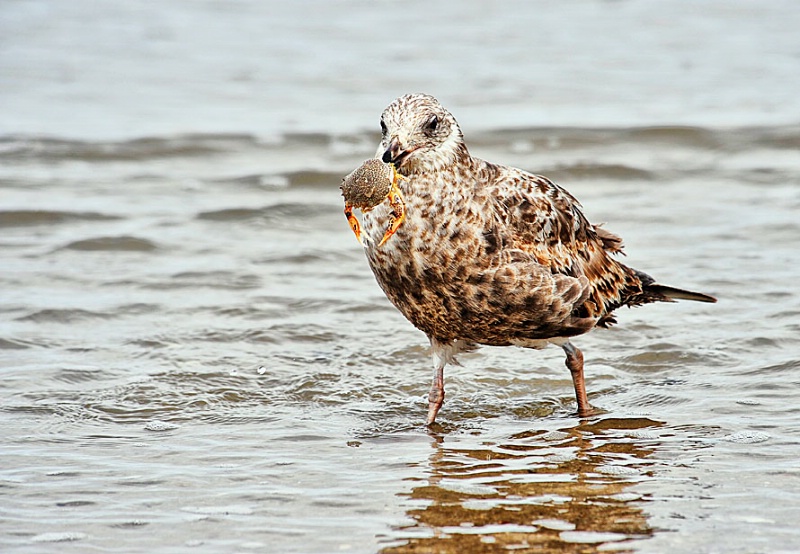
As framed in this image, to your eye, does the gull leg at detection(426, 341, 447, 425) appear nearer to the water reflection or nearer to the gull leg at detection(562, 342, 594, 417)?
the water reflection

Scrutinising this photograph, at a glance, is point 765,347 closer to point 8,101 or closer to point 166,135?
point 166,135

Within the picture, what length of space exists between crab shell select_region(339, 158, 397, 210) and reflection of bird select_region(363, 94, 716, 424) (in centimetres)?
9

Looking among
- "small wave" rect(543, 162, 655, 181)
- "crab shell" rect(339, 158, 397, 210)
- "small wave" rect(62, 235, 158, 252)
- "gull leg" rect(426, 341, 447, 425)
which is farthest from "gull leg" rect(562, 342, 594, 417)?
"small wave" rect(543, 162, 655, 181)

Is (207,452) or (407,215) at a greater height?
(407,215)

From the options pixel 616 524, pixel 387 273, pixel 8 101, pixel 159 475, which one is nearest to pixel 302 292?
pixel 387 273

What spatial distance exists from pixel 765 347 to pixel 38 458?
14.5ft

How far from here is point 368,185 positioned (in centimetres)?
582

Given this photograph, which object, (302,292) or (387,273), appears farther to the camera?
(302,292)

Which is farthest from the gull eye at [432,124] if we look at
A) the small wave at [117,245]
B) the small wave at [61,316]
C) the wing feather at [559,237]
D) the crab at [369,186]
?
the small wave at [117,245]

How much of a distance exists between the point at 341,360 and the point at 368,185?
2.24m

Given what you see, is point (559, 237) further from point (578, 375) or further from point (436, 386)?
point (436, 386)

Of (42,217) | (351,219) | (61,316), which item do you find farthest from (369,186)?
(42,217)

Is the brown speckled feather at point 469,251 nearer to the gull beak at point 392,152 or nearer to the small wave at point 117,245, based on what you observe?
the gull beak at point 392,152

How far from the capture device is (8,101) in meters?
15.0
